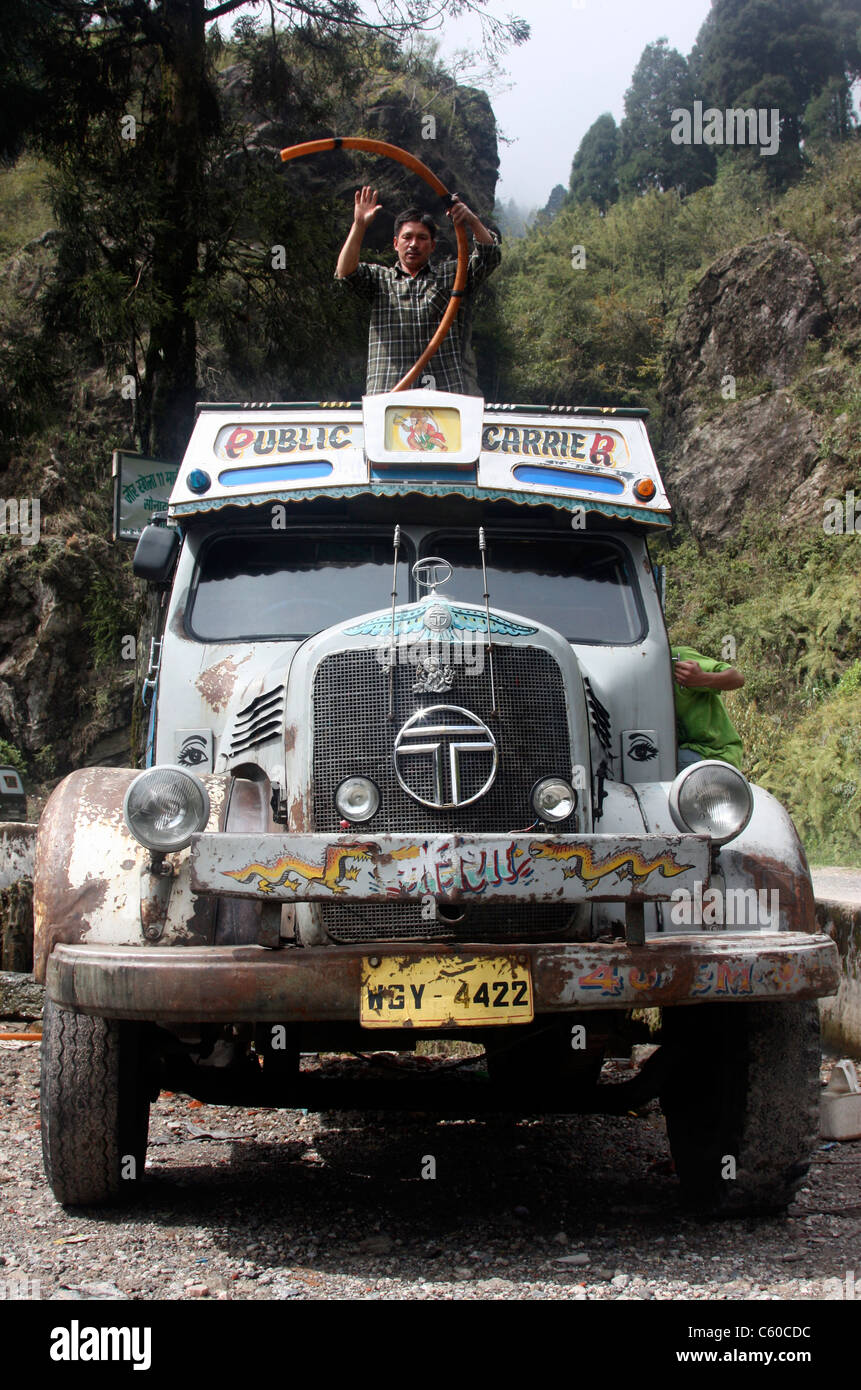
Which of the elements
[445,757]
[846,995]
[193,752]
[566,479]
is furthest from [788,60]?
[445,757]

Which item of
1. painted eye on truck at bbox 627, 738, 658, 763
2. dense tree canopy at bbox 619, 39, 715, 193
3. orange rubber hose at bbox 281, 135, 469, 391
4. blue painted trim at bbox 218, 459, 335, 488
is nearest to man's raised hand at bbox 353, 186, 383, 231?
orange rubber hose at bbox 281, 135, 469, 391

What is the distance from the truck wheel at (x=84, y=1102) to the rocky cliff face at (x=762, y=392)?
810 inches

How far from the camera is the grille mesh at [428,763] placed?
12.8 ft

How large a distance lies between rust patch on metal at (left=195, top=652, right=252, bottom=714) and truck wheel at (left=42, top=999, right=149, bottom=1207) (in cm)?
134

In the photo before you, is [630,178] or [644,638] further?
[630,178]

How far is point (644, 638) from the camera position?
5277mm

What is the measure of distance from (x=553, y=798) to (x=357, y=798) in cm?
62

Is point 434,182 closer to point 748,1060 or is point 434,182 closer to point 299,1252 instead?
point 748,1060

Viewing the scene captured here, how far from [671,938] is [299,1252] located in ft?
4.87

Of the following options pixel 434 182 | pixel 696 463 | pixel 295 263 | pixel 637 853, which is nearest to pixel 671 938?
pixel 637 853

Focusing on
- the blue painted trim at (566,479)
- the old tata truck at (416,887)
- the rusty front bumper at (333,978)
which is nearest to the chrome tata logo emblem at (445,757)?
the old tata truck at (416,887)

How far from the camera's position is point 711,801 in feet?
13.2

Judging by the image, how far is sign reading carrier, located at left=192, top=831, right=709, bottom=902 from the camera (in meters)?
3.56

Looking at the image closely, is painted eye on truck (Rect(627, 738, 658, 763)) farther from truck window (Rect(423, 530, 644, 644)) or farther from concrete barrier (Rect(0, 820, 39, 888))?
concrete barrier (Rect(0, 820, 39, 888))
